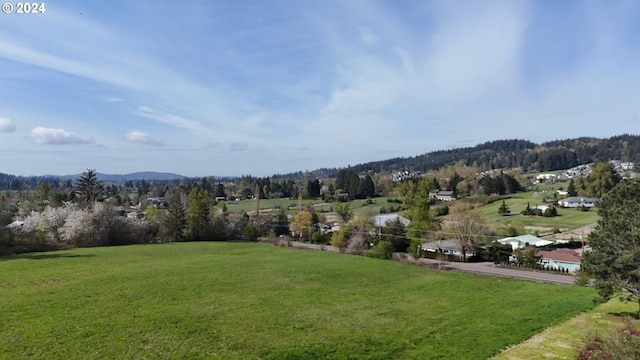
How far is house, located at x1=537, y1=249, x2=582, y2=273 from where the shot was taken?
41.9 meters

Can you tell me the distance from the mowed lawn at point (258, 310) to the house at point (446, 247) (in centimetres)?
1563

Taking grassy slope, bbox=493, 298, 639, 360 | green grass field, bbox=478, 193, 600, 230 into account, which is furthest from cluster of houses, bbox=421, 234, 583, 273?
grassy slope, bbox=493, 298, 639, 360

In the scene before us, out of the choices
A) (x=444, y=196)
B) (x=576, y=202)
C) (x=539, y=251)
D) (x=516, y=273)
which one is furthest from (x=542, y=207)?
(x=516, y=273)

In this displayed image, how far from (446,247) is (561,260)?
13055 millimetres

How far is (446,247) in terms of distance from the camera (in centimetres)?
5081

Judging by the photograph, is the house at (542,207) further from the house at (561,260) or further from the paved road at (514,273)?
the paved road at (514,273)

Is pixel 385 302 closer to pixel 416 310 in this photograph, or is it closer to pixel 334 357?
pixel 416 310

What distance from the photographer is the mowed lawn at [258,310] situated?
48.6ft

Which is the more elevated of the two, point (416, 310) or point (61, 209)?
point (61, 209)

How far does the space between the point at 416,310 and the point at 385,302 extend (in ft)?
7.25

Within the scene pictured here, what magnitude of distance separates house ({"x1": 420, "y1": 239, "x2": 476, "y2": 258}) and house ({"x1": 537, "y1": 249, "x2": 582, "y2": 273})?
826 cm

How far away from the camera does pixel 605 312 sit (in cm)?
2228

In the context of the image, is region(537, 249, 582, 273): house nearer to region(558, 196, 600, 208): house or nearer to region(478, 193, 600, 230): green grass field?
region(478, 193, 600, 230): green grass field

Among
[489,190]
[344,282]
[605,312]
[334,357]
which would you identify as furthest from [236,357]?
[489,190]
